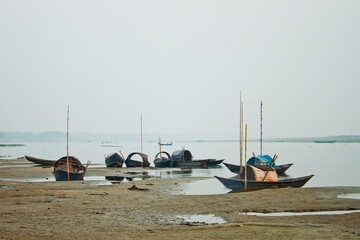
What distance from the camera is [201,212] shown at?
14180mm

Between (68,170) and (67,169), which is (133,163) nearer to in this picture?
(67,169)

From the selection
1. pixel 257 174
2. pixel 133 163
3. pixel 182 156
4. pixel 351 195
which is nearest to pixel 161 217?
pixel 257 174

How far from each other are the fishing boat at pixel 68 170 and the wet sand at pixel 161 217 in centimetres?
915

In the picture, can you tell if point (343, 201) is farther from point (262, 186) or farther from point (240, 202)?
point (262, 186)

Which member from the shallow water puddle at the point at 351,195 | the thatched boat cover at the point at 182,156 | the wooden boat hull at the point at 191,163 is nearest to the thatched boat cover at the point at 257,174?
the shallow water puddle at the point at 351,195

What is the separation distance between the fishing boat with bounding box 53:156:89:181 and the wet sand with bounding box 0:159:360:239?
915cm

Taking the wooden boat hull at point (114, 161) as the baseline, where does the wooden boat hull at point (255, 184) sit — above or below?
above

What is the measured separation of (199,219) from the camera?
1288 centimetres

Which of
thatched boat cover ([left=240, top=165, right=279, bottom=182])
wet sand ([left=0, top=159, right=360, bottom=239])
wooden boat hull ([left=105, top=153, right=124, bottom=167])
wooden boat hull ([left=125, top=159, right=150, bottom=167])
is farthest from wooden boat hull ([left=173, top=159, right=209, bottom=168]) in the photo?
wet sand ([left=0, top=159, right=360, bottom=239])

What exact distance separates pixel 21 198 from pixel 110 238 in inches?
330

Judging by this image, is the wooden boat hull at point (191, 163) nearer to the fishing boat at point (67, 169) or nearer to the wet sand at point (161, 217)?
the fishing boat at point (67, 169)

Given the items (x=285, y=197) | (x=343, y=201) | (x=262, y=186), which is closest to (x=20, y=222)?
(x=285, y=197)

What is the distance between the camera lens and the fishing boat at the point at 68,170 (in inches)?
1105

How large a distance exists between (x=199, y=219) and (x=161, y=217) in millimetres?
1277
